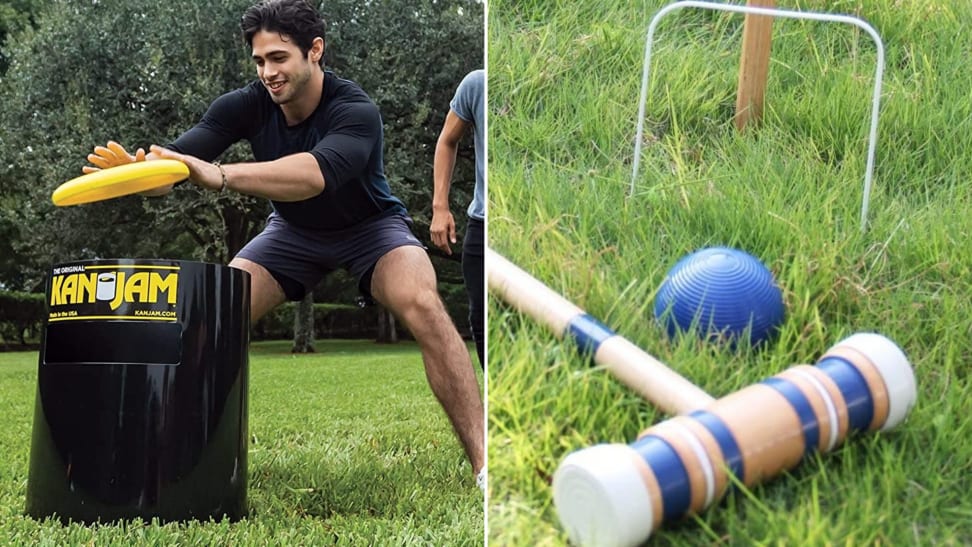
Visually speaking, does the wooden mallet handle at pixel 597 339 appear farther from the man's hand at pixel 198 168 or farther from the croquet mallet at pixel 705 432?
Result: the man's hand at pixel 198 168

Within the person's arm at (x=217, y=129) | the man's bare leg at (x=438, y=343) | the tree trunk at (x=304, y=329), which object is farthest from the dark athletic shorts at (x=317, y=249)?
the tree trunk at (x=304, y=329)

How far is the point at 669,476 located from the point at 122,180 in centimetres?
128

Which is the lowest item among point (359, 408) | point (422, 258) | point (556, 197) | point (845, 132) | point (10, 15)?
point (359, 408)

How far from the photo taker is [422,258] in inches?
93.9

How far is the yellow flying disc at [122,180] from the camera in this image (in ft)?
5.87

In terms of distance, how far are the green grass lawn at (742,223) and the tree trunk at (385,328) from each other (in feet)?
32.2

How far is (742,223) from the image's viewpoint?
5.98ft

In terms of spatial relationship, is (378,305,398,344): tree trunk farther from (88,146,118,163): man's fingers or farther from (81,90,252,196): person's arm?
(88,146,118,163): man's fingers

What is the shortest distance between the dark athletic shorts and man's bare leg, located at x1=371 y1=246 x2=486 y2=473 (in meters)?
0.13

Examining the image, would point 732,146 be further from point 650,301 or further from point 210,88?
point 210,88

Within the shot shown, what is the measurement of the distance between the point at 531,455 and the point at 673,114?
3.65 feet

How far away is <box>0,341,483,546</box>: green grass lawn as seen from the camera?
6.01 ft

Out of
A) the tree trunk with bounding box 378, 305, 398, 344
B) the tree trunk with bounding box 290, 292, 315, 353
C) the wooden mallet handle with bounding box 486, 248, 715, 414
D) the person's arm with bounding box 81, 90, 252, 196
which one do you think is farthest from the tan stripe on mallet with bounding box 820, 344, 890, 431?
the tree trunk with bounding box 378, 305, 398, 344

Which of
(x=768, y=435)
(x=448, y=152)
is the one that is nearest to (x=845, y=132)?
(x=448, y=152)
